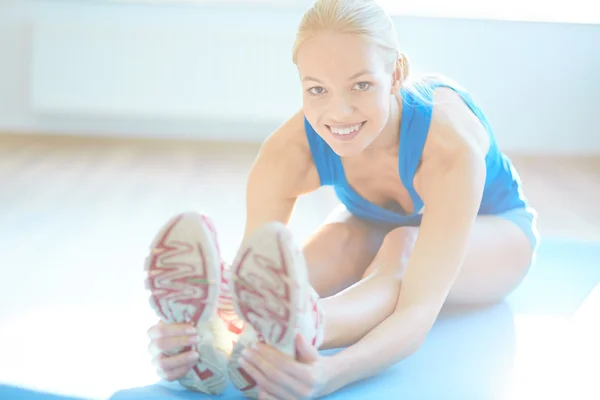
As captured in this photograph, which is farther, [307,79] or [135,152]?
[135,152]

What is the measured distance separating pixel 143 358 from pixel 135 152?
2.45 m

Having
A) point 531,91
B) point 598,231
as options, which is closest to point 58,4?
point 531,91

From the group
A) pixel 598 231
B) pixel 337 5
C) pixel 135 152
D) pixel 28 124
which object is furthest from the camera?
pixel 28 124

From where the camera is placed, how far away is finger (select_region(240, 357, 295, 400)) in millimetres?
1286

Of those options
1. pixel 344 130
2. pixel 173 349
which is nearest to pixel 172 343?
pixel 173 349

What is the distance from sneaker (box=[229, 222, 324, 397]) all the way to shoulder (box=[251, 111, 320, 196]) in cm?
44

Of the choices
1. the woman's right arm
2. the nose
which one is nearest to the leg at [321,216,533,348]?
the woman's right arm

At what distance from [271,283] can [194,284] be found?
0.45 feet

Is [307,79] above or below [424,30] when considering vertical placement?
below

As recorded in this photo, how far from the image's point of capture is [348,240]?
72.7 inches

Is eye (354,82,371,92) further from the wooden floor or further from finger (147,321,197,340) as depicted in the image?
the wooden floor

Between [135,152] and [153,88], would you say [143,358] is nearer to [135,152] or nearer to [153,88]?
[135,152]

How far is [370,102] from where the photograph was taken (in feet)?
4.74

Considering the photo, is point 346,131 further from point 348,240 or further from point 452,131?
point 348,240
